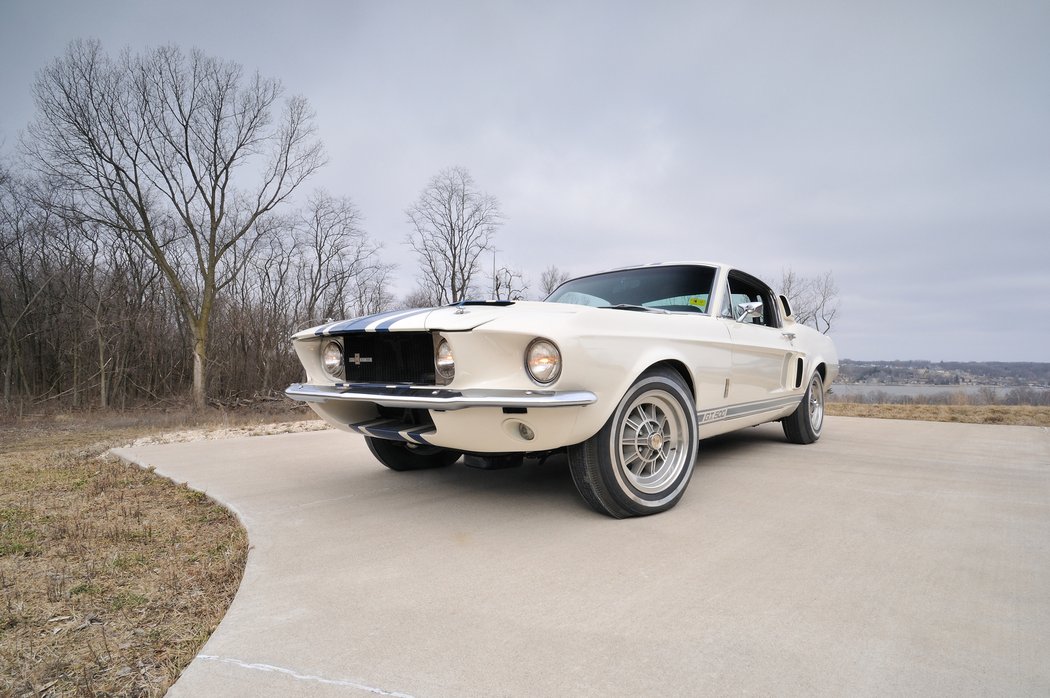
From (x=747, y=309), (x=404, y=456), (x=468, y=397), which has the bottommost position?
(x=404, y=456)

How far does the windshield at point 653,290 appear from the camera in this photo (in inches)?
146

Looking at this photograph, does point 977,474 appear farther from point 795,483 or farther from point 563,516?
point 563,516

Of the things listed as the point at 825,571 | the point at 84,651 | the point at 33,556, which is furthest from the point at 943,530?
the point at 33,556

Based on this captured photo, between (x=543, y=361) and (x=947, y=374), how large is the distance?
17.0 meters

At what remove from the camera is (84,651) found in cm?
149

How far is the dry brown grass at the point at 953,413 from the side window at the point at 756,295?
202 inches

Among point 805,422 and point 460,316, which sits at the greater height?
point 460,316

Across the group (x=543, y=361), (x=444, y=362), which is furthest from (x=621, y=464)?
(x=444, y=362)

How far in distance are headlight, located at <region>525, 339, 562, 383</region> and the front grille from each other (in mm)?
548

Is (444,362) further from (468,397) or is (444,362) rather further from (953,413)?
(953,413)

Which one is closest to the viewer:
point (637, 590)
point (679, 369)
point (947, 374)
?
point (637, 590)

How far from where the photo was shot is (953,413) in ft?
27.7

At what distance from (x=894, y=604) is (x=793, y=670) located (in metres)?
0.64

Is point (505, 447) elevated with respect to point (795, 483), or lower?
elevated
